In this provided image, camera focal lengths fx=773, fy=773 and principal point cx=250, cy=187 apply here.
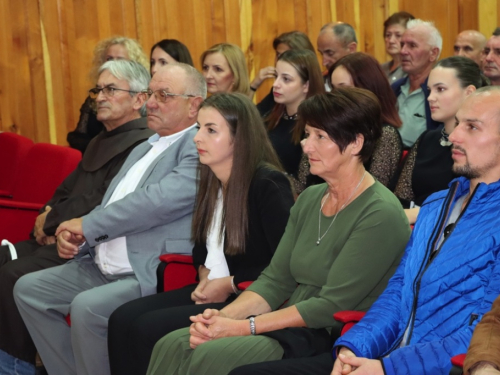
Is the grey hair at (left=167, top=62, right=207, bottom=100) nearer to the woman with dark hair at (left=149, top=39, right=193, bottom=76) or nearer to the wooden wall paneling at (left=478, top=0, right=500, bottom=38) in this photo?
the woman with dark hair at (left=149, top=39, right=193, bottom=76)

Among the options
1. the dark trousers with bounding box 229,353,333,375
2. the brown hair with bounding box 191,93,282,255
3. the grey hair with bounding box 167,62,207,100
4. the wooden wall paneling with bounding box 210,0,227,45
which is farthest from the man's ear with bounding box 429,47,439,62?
the dark trousers with bounding box 229,353,333,375

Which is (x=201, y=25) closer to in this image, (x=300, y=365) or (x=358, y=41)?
(x=358, y=41)

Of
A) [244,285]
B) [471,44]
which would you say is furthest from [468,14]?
[244,285]

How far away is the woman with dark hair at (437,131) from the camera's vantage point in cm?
339

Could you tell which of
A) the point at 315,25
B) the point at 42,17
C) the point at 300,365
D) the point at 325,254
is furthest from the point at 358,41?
the point at 300,365

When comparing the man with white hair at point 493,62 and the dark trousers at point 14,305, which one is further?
the man with white hair at point 493,62

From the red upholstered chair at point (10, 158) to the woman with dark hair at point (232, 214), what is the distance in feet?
6.52

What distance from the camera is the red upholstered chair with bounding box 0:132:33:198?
4.71 meters

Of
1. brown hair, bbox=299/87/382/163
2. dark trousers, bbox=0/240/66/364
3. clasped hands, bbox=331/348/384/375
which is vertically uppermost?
brown hair, bbox=299/87/382/163

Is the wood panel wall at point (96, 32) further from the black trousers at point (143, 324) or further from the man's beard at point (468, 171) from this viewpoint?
the man's beard at point (468, 171)

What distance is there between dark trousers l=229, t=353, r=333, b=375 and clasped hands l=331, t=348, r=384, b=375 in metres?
0.11

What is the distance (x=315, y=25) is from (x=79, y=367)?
12.2ft

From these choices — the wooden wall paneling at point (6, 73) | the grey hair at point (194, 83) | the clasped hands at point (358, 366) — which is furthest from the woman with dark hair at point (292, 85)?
the wooden wall paneling at point (6, 73)

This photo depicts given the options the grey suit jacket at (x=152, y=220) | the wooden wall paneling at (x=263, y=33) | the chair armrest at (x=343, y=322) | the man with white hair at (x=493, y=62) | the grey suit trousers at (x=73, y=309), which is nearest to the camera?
the chair armrest at (x=343, y=322)
